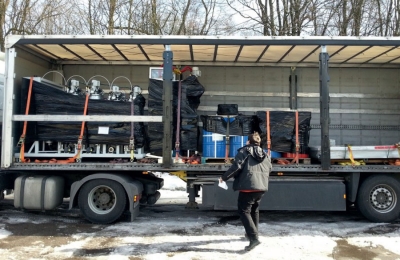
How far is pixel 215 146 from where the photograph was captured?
7160 millimetres

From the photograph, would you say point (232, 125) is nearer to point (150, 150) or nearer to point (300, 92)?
point (150, 150)

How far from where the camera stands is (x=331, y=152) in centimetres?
702

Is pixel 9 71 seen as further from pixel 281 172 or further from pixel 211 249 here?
pixel 281 172

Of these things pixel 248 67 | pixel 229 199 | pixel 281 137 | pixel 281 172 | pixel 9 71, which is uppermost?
pixel 248 67

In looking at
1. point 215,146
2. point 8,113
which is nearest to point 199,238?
point 215,146

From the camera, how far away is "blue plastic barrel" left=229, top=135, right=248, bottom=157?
23.4 ft

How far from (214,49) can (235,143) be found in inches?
79.5

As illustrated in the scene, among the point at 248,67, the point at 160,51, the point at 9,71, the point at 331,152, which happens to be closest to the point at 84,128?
the point at 9,71

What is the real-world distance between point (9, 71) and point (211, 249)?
4895 mm

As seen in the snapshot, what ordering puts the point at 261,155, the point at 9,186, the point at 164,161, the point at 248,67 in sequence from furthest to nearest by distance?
the point at 248,67
the point at 9,186
the point at 164,161
the point at 261,155

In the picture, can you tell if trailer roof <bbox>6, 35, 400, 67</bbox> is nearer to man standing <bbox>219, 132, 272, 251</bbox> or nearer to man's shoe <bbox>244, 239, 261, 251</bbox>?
man standing <bbox>219, 132, 272, 251</bbox>

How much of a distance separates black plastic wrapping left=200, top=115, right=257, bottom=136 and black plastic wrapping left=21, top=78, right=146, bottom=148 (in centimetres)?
137

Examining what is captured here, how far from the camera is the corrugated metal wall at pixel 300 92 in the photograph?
896 cm

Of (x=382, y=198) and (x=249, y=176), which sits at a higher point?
(x=249, y=176)
